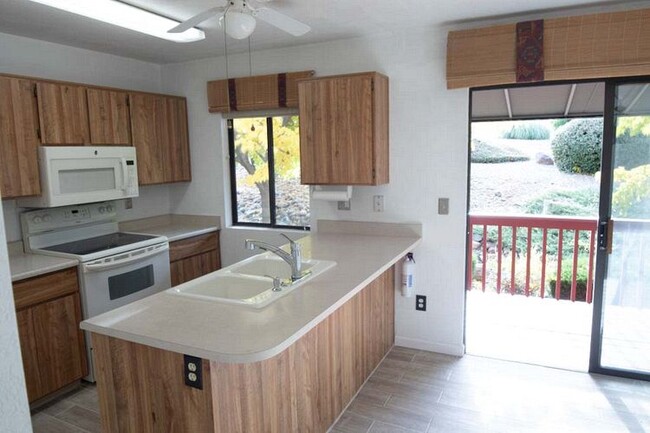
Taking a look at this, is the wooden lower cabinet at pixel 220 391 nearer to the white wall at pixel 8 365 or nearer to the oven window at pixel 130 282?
the white wall at pixel 8 365

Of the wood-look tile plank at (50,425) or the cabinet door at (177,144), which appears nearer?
the wood-look tile plank at (50,425)

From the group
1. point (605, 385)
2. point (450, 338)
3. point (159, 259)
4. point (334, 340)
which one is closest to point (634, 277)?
point (605, 385)

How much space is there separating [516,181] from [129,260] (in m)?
5.45

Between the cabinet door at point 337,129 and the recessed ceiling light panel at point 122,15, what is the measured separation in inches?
35.9

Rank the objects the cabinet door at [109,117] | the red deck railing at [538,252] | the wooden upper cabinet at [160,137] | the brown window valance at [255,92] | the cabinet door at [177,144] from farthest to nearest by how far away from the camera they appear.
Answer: the red deck railing at [538,252]
the cabinet door at [177,144]
the wooden upper cabinet at [160,137]
the brown window valance at [255,92]
the cabinet door at [109,117]

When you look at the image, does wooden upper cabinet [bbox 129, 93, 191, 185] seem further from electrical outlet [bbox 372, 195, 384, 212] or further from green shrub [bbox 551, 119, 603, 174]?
green shrub [bbox 551, 119, 603, 174]

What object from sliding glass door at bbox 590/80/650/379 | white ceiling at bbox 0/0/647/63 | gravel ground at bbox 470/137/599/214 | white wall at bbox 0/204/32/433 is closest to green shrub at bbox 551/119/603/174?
gravel ground at bbox 470/137/599/214

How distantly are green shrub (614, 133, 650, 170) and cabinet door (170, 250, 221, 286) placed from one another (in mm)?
3308

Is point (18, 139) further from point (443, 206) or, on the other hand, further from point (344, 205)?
point (443, 206)

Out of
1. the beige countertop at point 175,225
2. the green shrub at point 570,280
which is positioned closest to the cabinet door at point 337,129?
the beige countertop at point 175,225

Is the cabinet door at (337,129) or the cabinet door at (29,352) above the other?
the cabinet door at (337,129)

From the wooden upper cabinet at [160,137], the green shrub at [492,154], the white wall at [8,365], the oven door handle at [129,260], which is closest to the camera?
the white wall at [8,365]

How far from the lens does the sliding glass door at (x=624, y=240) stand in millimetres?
2777

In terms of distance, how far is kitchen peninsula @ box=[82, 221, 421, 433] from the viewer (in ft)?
5.08
